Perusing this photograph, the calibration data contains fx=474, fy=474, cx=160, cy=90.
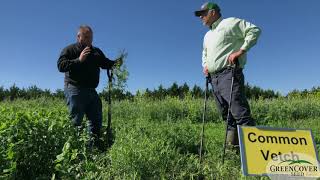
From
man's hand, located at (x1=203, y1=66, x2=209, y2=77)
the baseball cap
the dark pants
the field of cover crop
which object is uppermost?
the baseball cap

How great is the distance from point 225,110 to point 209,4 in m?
1.32

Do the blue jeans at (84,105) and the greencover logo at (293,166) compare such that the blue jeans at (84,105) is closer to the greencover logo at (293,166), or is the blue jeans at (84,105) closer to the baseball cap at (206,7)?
the baseball cap at (206,7)

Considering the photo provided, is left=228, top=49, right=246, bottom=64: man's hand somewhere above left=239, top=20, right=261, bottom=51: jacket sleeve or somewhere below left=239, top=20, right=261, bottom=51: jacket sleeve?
below

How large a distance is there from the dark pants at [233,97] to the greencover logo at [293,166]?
1.30 m

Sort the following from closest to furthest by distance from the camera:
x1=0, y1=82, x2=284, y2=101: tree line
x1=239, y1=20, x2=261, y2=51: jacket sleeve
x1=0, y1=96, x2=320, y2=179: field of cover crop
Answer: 1. x1=0, y1=96, x2=320, y2=179: field of cover crop
2. x1=239, y1=20, x2=261, y2=51: jacket sleeve
3. x1=0, y1=82, x2=284, y2=101: tree line

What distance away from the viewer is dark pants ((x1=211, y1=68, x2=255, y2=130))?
17.5ft

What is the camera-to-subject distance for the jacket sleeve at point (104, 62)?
22.5ft

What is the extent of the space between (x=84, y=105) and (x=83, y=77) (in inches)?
15.3

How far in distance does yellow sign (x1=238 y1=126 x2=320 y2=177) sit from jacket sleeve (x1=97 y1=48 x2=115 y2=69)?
3300mm

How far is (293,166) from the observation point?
3941mm

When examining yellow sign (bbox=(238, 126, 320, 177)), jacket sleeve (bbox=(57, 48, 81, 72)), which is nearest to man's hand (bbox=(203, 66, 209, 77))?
jacket sleeve (bbox=(57, 48, 81, 72))

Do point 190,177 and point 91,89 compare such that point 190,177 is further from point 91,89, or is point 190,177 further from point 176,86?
point 176,86

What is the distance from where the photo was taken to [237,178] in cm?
429

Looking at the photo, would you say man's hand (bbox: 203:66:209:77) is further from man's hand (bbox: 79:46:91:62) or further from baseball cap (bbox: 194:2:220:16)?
man's hand (bbox: 79:46:91:62)
